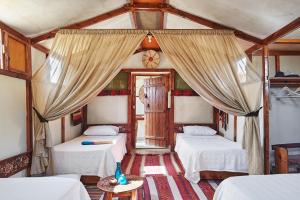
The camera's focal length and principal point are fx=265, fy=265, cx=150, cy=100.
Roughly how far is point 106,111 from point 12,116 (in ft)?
10.4

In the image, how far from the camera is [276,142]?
3.99 metres

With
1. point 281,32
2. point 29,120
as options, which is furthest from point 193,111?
point 29,120

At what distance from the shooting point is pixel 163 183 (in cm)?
388

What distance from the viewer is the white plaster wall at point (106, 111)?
20.2ft

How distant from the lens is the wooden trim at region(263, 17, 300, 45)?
2828 millimetres

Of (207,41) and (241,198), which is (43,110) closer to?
(207,41)

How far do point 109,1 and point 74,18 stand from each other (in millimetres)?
510

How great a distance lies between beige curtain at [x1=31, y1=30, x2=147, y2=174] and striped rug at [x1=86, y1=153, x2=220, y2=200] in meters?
1.15

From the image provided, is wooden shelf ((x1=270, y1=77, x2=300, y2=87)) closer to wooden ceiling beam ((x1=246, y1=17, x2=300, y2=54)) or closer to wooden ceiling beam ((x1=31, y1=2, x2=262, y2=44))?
wooden ceiling beam ((x1=246, y1=17, x2=300, y2=54))

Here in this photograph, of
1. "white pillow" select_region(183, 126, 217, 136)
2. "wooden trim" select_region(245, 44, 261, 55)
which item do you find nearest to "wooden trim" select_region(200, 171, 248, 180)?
"white pillow" select_region(183, 126, 217, 136)

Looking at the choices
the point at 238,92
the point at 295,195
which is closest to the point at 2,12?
the point at 238,92

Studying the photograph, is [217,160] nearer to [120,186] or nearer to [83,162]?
[120,186]

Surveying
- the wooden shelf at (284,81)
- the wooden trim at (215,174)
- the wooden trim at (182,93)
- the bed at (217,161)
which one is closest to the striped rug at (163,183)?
the wooden trim at (215,174)

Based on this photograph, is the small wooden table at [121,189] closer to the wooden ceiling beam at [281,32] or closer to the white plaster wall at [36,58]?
the white plaster wall at [36,58]
